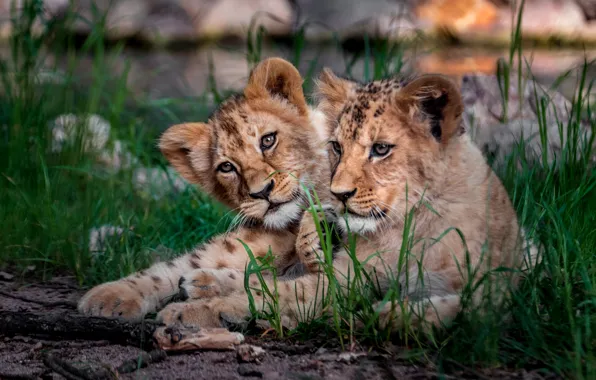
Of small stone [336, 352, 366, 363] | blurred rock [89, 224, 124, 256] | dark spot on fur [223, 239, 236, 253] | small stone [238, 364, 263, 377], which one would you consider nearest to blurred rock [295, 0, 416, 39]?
blurred rock [89, 224, 124, 256]

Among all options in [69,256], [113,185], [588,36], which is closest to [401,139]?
[69,256]

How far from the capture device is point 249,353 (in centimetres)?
341

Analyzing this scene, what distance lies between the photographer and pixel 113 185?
20.7ft

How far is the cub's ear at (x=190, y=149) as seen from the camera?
480 centimetres

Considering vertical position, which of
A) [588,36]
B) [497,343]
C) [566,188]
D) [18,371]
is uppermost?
[588,36]

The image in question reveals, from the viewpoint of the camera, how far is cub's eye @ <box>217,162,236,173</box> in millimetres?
4531

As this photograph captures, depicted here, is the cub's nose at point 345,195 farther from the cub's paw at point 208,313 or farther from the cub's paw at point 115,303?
the cub's paw at point 115,303

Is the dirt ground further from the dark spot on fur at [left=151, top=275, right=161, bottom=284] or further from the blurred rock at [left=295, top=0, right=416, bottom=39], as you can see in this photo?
the blurred rock at [left=295, top=0, right=416, bottom=39]

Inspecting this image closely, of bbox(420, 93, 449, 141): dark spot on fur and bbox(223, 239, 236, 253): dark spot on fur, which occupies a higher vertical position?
bbox(420, 93, 449, 141): dark spot on fur

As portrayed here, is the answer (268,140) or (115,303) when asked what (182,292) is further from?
(268,140)

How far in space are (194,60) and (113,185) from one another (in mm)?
11886

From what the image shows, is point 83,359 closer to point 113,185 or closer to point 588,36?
point 113,185

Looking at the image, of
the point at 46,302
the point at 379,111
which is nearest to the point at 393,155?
the point at 379,111

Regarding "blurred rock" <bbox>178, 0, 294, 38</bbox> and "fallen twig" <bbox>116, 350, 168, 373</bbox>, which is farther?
"blurred rock" <bbox>178, 0, 294, 38</bbox>
